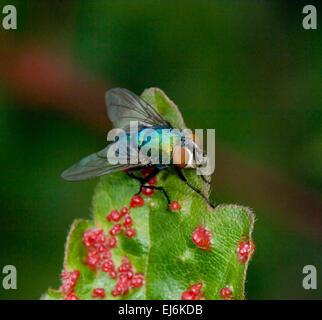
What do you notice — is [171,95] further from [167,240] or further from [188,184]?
[167,240]

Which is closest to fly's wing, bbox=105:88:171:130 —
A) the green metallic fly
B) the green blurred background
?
the green metallic fly

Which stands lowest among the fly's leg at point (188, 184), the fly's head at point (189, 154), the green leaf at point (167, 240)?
the green leaf at point (167, 240)

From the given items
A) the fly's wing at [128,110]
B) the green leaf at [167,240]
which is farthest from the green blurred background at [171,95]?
the green leaf at [167,240]

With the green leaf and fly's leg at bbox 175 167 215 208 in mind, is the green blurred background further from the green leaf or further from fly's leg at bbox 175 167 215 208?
the green leaf

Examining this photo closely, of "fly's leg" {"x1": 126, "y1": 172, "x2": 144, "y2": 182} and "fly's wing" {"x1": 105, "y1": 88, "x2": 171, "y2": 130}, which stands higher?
"fly's wing" {"x1": 105, "y1": 88, "x2": 171, "y2": 130}

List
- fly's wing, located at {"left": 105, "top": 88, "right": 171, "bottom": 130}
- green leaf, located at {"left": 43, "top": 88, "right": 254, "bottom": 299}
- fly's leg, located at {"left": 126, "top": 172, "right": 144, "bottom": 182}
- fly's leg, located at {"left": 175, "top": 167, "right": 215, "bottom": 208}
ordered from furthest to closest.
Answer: fly's wing, located at {"left": 105, "top": 88, "right": 171, "bottom": 130} → fly's leg, located at {"left": 126, "top": 172, "right": 144, "bottom": 182} → fly's leg, located at {"left": 175, "top": 167, "right": 215, "bottom": 208} → green leaf, located at {"left": 43, "top": 88, "right": 254, "bottom": 299}

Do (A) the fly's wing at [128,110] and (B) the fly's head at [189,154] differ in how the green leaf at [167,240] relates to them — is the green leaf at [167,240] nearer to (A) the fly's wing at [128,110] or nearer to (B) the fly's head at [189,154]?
(B) the fly's head at [189,154]
